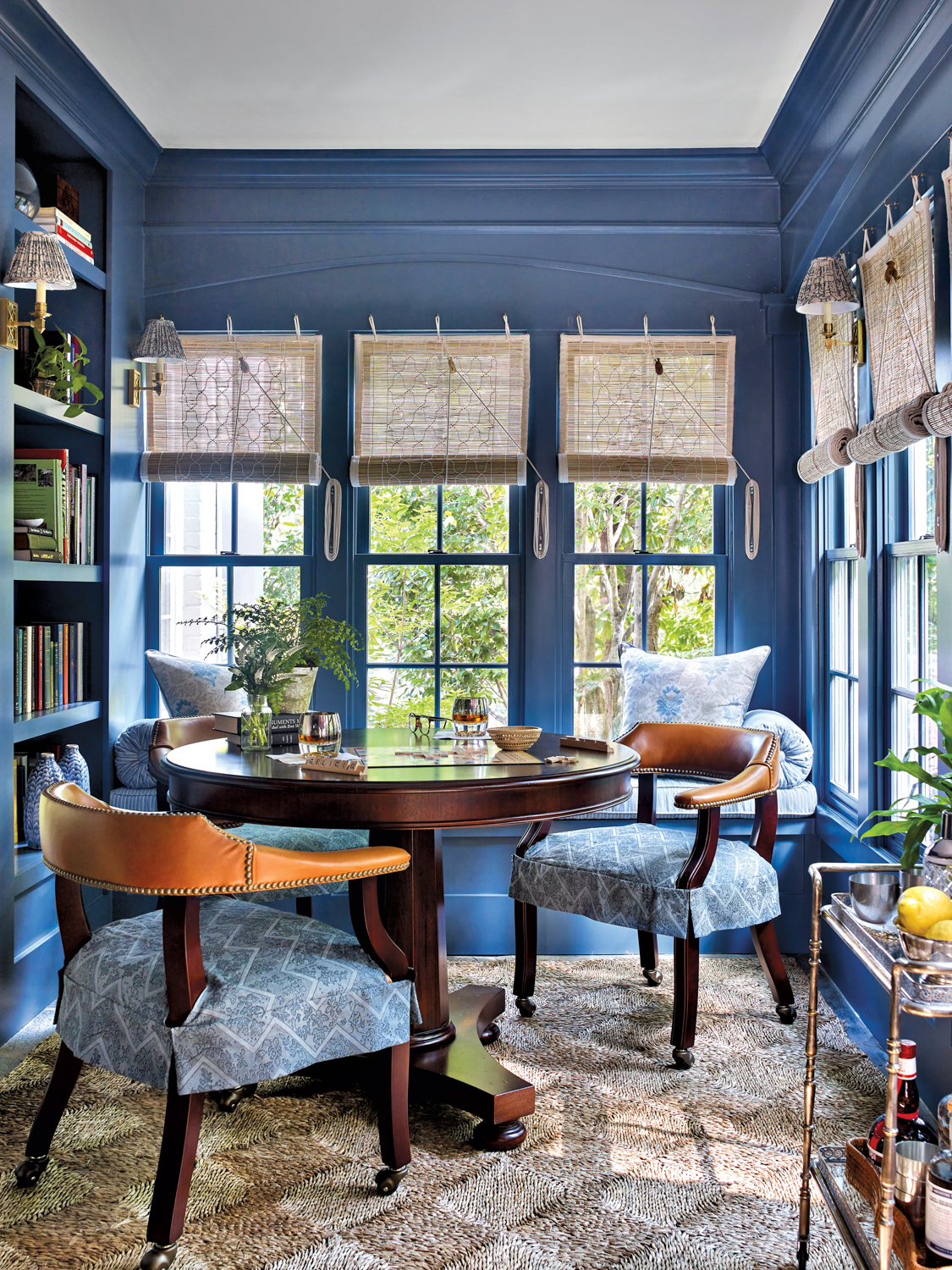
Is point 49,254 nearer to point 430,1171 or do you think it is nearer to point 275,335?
point 275,335

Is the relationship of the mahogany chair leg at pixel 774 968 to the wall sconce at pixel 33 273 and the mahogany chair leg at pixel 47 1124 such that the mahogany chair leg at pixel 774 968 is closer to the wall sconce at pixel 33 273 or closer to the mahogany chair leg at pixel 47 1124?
the mahogany chair leg at pixel 47 1124

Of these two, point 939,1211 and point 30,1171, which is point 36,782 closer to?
point 30,1171

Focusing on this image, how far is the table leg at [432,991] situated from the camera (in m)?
2.26

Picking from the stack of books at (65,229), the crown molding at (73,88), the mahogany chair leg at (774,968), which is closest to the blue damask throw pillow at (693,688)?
the mahogany chair leg at (774,968)

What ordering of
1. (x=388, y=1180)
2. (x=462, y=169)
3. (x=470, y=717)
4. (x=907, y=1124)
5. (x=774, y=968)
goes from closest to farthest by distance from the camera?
(x=907, y=1124), (x=388, y=1180), (x=470, y=717), (x=774, y=968), (x=462, y=169)

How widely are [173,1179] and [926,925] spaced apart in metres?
1.39

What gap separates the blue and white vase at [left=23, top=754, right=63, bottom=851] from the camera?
119 inches

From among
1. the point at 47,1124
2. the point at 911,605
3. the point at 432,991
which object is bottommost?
the point at 47,1124

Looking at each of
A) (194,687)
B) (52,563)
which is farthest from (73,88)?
(194,687)

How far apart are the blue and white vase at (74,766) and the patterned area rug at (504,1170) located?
34.7 inches

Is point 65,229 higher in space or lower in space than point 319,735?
higher

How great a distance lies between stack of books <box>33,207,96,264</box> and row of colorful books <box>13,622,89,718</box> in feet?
4.26

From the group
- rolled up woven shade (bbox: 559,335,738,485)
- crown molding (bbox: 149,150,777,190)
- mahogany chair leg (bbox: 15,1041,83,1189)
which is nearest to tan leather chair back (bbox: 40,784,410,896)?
mahogany chair leg (bbox: 15,1041,83,1189)

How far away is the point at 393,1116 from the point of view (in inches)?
80.0
